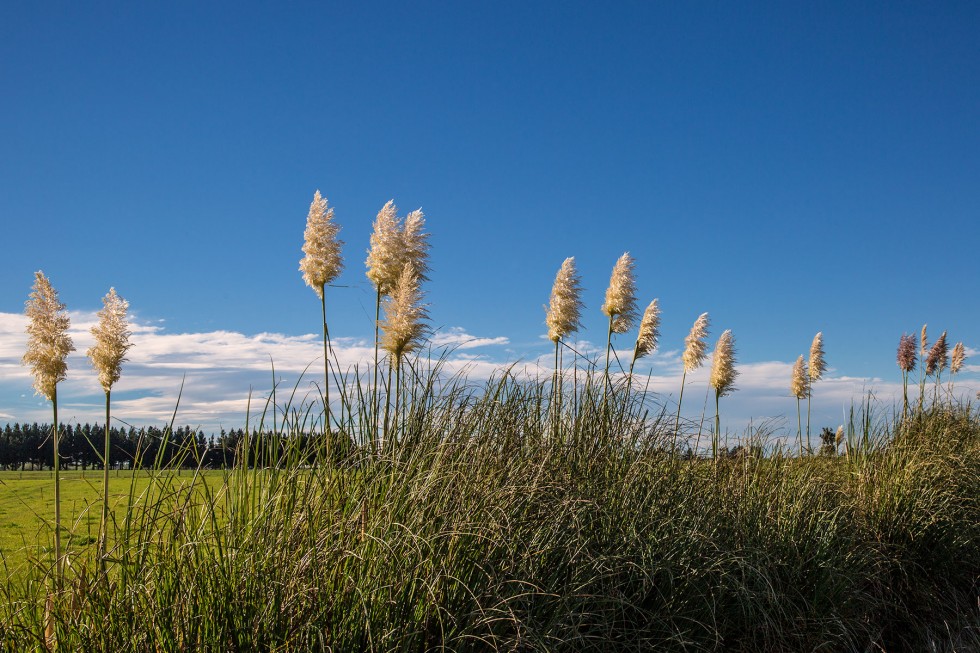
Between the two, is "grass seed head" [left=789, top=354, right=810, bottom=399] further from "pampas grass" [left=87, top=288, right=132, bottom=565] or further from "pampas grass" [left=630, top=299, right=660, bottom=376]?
"pampas grass" [left=87, top=288, right=132, bottom=565]

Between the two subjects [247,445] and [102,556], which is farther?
[247,445]

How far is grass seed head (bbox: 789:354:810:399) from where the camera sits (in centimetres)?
1042

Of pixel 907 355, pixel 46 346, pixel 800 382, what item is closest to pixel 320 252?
pixel 46 346

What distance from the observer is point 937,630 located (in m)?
6.22

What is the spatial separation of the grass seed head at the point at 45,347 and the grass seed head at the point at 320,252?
162 centimetres

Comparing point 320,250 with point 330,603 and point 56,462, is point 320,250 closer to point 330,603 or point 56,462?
point 56,462

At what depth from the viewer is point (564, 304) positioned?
643 centimetres

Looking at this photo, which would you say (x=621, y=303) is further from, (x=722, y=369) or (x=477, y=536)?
(x=477, y=536)

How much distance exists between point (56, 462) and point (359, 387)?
1.69 meters

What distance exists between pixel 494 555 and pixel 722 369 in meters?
5.55

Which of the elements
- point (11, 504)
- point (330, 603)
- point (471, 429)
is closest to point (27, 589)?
point (330, 603)

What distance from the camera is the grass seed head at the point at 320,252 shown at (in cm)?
533

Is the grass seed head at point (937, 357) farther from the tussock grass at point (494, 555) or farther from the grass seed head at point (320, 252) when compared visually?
the grass seed head at point (320, 252)

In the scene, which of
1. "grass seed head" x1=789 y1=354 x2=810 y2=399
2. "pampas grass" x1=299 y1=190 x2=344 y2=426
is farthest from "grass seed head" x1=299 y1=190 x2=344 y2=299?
"grass seed head" x1=789 y1=354 x2=810 y2=399
